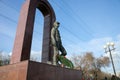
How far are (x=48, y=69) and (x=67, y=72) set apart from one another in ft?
4.14

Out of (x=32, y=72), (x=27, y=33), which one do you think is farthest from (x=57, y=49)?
(x=27, y=33)

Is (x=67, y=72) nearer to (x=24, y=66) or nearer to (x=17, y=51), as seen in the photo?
(x=24, y=66)

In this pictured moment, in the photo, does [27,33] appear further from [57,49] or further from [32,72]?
[32,72]

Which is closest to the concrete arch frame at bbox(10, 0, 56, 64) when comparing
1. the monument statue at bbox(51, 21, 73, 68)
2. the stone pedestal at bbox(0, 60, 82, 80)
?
the monument statue at bbox(51, 21, 73, 68)

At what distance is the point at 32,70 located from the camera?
157 inches

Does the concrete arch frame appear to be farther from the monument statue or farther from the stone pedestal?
the stone pedestal

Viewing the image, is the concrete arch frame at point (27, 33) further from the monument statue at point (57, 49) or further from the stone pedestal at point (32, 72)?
the stone pedestal at point (32, 72)

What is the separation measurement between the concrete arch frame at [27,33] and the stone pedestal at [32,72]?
2.16 metres

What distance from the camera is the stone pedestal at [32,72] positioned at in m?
3.90

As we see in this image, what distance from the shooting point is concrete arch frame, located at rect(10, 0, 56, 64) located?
7.11 meters

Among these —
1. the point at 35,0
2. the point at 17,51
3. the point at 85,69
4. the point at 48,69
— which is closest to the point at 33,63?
the point at 48,69

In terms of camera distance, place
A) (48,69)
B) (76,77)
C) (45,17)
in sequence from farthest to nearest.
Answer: (45,17)
(76,77)
(48,69)

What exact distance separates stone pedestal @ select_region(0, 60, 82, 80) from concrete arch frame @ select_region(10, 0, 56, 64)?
7.08 feet

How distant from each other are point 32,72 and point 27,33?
397 cm
